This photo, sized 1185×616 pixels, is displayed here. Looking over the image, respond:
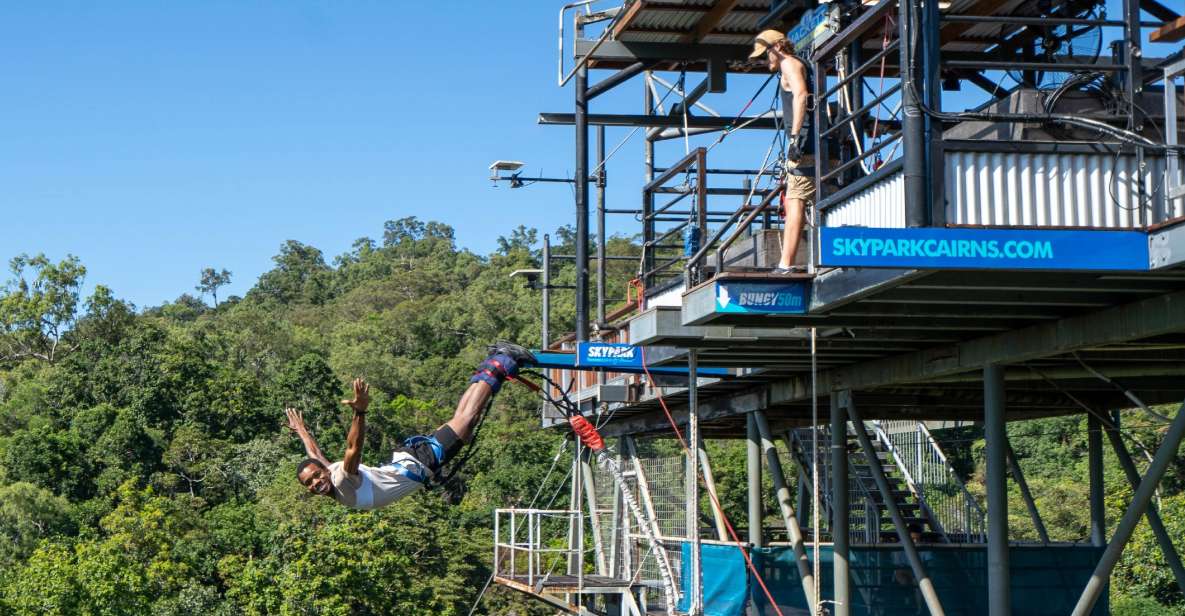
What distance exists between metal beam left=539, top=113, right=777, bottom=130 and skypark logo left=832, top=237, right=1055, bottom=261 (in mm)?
13058

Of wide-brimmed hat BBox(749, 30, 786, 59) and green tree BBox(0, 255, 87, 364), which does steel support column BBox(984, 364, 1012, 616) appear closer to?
wide-brimmed hat BBox(749, 30, 786, 59)

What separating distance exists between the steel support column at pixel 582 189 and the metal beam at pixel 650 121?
36 cm

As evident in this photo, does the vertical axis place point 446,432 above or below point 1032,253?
below

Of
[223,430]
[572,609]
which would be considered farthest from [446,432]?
[223,430]

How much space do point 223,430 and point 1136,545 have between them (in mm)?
45595

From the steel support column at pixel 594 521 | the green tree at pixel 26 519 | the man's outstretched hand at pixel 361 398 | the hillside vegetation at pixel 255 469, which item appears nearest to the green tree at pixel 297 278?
the hillside vegetation at pixel 255 469

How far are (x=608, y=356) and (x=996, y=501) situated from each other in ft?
19.3

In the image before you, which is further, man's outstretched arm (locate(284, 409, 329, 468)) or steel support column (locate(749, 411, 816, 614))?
steel support column (locate(749, 411, 816, 614))

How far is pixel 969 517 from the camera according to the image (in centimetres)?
2345

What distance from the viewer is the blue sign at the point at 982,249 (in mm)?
9508

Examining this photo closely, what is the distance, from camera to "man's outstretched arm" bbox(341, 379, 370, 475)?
10.6 meters

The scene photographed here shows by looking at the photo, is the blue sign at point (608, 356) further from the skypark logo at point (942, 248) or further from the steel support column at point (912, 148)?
the skypark logo at point (942, 248)

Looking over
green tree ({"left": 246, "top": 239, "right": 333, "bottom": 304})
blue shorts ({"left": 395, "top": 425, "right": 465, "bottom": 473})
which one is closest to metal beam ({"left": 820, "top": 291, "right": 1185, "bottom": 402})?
blue shorts ({"left": 395, "top": 425, "right": 465, "bottom": 473})

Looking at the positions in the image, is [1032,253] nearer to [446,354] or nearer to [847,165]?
[847,165]
